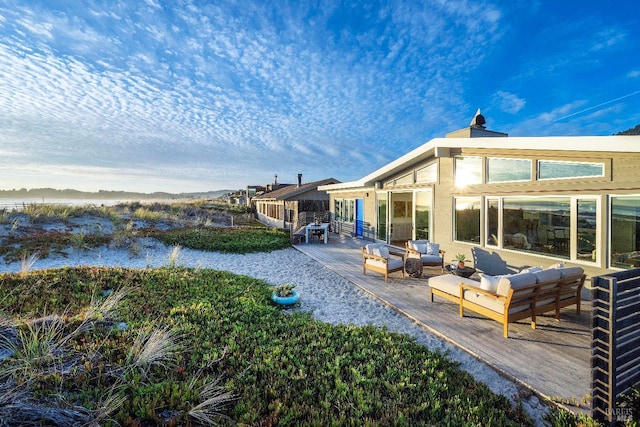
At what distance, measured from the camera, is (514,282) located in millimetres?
4070

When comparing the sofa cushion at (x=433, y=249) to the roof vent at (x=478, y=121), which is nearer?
the sofa cushion at (x=433, y=249)

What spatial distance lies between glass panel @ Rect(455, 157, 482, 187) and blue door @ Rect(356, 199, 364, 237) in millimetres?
5938

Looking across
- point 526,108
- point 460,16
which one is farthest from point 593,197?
point 526,108

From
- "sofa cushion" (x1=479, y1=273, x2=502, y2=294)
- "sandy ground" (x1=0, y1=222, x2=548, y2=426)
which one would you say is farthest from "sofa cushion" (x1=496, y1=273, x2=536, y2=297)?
"sandy ground" (x1=0, y1=222, x2=548, y2=426)

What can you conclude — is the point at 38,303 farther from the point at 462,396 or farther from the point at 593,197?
the point at 593,197

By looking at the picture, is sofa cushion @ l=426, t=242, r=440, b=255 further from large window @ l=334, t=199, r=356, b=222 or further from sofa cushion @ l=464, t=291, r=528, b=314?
large window @ l=334, t=199, r=356, b=222

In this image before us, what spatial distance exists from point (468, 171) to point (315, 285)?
5442 millimetres

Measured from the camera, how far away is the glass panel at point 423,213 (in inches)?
383

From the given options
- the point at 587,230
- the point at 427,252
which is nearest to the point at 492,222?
the point at 427,252

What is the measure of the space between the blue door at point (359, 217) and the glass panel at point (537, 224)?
24.1 ft

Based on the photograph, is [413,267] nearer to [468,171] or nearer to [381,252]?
[381,252]

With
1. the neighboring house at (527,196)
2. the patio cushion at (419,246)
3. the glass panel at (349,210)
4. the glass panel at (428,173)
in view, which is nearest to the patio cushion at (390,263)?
the patio cushion at (419,246)

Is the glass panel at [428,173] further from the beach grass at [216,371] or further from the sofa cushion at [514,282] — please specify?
the beach grass at [216,371]

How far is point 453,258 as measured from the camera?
862 centimetres
